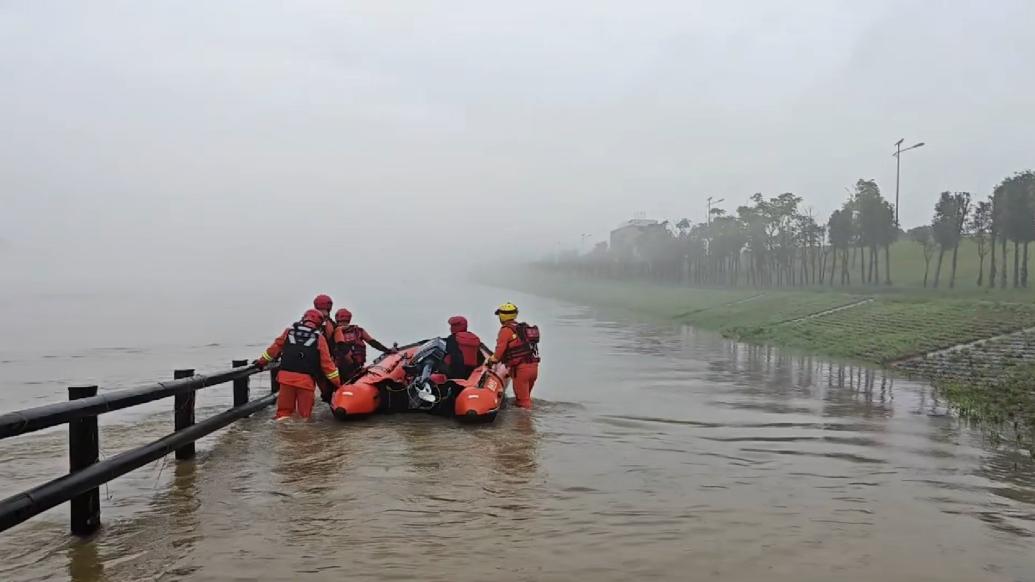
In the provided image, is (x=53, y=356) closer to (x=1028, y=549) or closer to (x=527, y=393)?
(x=527, y=393)

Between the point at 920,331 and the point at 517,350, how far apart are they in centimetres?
1779

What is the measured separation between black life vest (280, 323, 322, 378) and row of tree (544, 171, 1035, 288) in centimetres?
4031

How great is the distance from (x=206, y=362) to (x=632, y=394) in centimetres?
1456

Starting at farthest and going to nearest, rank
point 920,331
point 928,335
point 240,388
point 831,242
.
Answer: point 831,242, point 920,331, point 928,335, point 240,388

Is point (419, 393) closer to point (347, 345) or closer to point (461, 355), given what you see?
point (461, 355)

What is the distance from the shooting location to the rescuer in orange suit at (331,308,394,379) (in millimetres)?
10875

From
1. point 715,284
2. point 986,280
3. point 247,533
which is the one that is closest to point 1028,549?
point 247,533

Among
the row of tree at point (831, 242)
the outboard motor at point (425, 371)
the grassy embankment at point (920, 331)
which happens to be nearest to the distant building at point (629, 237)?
the row of tree at point (831, 242)

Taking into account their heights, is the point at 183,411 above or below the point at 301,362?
below

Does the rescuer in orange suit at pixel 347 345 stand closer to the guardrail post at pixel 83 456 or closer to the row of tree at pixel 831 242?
the guardrail post at pixel 83 456

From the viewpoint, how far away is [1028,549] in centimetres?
530

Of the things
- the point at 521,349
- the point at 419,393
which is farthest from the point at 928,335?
the point at 419,393

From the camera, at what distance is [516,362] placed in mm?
11367

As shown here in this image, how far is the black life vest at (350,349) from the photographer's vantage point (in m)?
11.0
